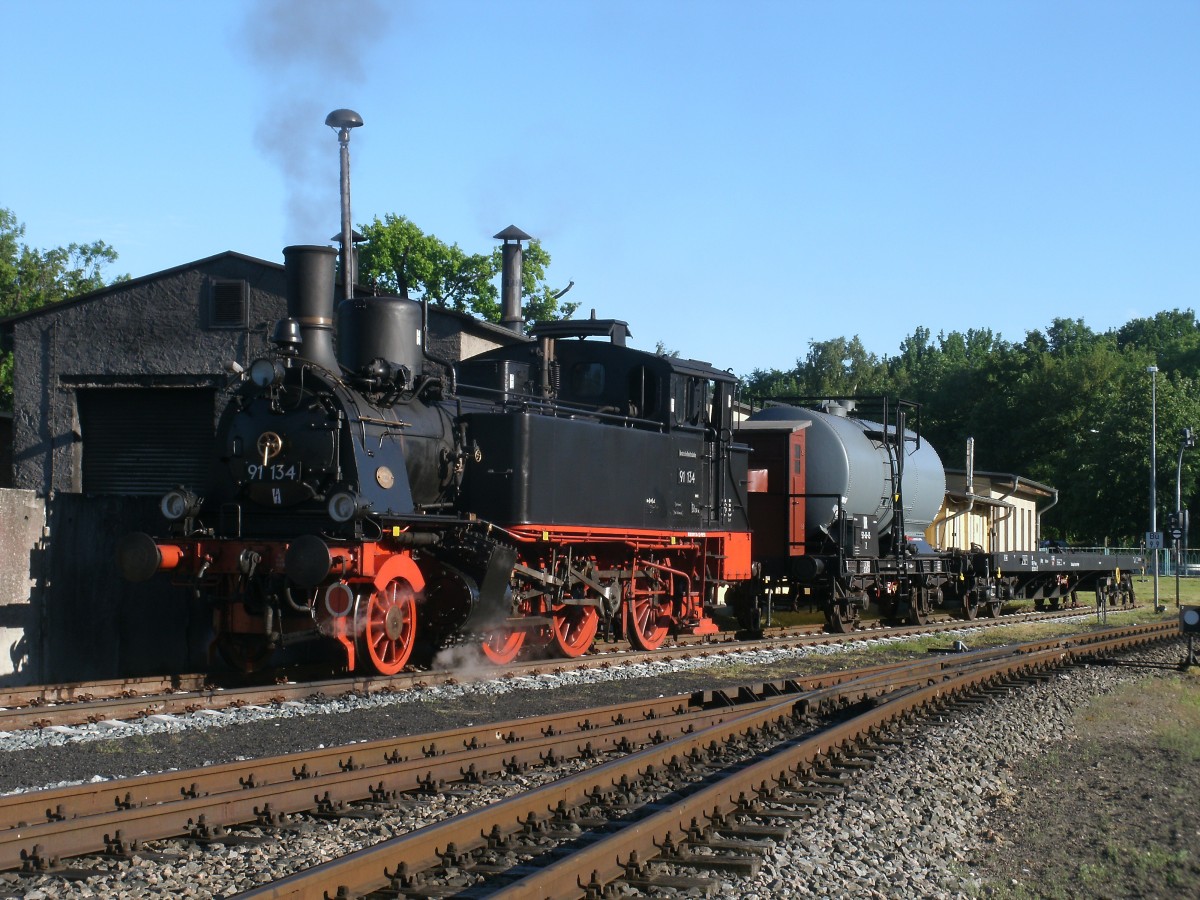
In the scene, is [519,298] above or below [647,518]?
above

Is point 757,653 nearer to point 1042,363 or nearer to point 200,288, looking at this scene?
point 200,288

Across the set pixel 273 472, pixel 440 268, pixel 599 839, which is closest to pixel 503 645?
pixel 273 472

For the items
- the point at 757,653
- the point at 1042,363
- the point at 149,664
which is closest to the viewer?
the point at 149,664

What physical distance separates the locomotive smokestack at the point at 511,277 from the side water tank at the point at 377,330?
48.1ft

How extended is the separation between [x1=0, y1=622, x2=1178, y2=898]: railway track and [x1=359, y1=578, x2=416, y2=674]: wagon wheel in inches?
119

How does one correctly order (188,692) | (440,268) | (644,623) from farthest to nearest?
(440,268)
(644,623)
(188,692)

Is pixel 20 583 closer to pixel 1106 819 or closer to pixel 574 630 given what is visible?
pixel 574 630

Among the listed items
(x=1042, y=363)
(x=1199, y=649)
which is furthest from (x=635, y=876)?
(x=1042, y=363)

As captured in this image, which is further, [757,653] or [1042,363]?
A: [1042,363]

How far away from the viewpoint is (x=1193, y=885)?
5777 mm

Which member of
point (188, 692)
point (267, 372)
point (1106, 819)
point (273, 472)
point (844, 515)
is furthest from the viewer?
point (844, 515)

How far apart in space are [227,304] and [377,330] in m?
9.85

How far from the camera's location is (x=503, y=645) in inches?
535

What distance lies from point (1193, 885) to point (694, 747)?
10.7 ft
